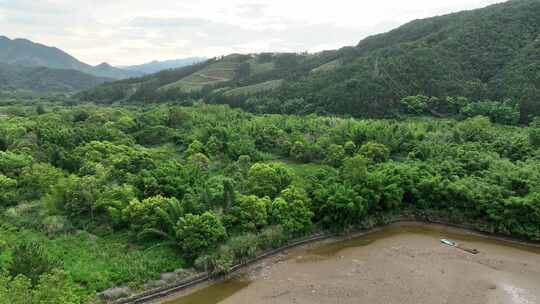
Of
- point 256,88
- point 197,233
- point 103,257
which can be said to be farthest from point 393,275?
point 256,88

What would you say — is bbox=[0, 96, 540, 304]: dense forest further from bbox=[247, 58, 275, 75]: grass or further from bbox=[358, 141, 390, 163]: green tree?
bbox=[247, 58, 275, 75]: grass

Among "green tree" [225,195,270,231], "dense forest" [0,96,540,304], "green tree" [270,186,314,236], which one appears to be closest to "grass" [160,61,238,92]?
"dense forest" [0,96,540,304]

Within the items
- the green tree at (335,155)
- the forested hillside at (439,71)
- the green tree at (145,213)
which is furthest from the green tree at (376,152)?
the forested hillside at (439,71)

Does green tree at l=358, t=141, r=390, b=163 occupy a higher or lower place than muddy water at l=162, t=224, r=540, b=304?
higher

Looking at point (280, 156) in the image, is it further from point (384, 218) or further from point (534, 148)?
point (534, 148)

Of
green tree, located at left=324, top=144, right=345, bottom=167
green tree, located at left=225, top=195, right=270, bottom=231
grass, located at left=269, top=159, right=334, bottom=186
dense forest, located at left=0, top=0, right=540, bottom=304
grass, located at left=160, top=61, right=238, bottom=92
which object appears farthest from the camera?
grass, located at left=160, top=61, right=238, bottom=92

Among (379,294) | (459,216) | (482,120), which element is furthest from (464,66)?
(379,294)

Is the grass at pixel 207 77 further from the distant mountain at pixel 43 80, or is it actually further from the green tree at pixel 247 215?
the green tree at pixel 247 215
